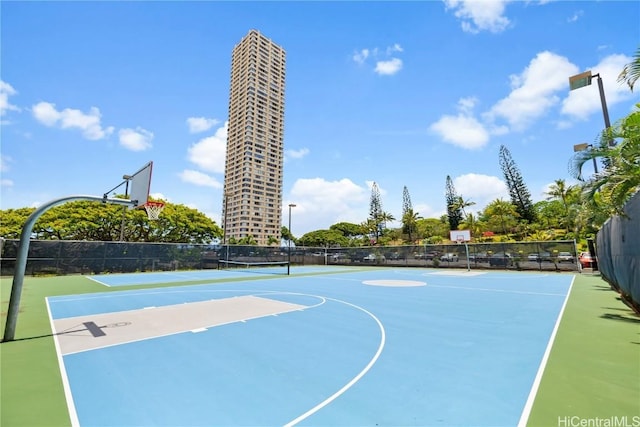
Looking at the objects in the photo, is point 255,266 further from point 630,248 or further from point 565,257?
point 630,248

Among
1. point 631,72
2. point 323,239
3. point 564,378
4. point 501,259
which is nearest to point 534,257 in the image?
point 501,259

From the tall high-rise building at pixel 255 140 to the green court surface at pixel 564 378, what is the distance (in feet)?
375

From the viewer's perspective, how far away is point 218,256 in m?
26.1

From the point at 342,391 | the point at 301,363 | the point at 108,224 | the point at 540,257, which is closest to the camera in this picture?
the point at 342,391

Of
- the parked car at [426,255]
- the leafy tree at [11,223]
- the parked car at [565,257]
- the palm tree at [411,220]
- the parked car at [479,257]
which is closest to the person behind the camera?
the parked car at [565,257]

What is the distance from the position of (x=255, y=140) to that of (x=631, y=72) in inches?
4761

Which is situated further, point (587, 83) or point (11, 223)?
point (11, 223)

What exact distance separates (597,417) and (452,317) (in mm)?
4495

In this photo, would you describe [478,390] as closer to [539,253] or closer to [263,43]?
[539,253]

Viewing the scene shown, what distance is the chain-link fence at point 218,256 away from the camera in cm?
1820

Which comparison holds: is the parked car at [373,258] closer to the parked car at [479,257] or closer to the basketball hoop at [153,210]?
the parked car at [479,257]

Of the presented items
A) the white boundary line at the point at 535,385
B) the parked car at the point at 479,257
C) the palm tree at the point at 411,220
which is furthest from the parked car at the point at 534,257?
the palm tree at the point at 411,220

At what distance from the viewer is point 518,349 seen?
496 cm

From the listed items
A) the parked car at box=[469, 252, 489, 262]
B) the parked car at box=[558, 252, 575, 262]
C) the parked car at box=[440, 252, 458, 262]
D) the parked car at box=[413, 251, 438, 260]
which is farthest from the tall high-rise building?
the parked car at box=[558, 252, 575, 262]
